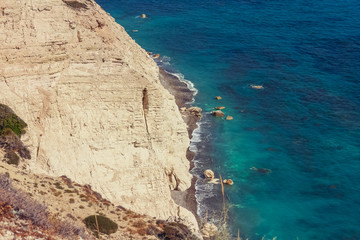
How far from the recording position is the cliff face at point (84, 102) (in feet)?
98.6

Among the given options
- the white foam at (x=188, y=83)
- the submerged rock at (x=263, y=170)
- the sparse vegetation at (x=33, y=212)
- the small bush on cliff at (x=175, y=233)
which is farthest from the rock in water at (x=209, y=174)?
the sparse vegetation at (x=33, y=212)

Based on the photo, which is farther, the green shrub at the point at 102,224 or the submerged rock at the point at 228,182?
the submerged rock at the point at 228,182

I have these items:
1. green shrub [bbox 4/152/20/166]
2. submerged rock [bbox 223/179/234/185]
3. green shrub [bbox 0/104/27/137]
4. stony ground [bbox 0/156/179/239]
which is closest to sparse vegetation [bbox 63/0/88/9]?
green shrub [bbox 0/104/27/137]

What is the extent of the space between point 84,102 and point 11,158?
A: 7.51 meters

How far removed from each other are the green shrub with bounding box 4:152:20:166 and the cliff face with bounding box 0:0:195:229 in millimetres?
1085

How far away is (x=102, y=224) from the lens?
24.1 m

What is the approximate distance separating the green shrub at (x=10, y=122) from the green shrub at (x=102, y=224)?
926 cm

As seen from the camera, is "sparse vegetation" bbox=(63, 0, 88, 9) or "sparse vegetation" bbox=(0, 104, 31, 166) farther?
"sparse vegetation" bbox=(63, 0, 88, 9)

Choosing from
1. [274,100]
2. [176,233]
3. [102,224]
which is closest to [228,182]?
[176,233]

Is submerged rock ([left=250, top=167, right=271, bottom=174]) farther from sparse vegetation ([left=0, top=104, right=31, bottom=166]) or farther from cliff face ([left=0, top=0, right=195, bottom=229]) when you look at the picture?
sparse vegetation ([left=0, top=104, right=31, bottom=166])

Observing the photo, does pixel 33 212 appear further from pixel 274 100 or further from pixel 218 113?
pixel 274 100

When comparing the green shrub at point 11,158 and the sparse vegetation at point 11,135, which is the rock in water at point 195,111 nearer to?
the sparse vegetation at point 11,135

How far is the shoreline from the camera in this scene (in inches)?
1703

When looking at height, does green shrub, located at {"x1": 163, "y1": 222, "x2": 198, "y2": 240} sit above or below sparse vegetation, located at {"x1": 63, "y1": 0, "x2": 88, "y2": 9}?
below
